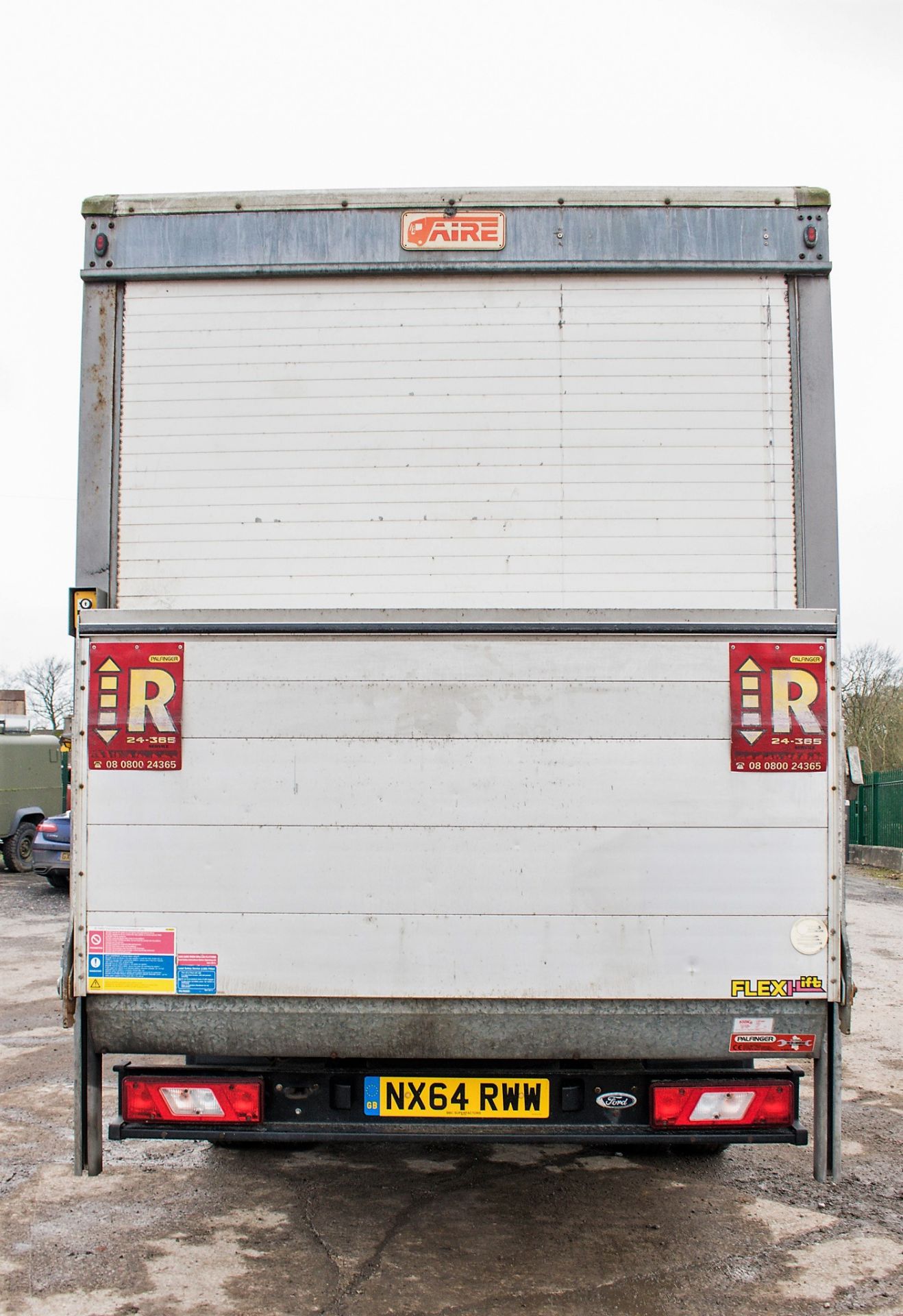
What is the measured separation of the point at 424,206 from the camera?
3816 millimetres

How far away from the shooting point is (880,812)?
76.1ft

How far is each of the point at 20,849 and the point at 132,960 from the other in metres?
16.5

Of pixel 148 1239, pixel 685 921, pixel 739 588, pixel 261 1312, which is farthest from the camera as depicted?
pixel 148 1239

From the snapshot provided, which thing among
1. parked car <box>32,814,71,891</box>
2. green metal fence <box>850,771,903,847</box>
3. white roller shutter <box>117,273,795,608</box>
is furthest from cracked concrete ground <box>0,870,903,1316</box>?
green metal fence <box>850,771,903,847</box>

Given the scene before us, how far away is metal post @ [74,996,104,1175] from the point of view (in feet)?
10.9

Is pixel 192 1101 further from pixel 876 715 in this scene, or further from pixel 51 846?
pixel 876 715

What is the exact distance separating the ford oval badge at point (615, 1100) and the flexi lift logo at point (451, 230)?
9.54ft

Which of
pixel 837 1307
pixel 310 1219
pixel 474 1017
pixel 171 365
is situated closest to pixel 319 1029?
pixel 474 1017

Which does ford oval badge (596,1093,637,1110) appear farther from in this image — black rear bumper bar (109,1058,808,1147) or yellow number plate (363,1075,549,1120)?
yellow number plate (363,1075,549,1120)

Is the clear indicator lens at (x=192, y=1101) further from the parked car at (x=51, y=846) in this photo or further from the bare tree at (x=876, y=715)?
the bare tree at (x=876, y=715)

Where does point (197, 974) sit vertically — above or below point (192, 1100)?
above

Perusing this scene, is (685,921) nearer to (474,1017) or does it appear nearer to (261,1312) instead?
(474,1017)

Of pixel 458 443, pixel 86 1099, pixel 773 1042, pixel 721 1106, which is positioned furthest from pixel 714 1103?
pixel 458 443

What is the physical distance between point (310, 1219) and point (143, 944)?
67.7 inches
